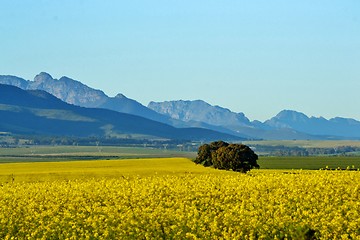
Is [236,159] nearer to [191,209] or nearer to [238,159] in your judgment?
[238,159]

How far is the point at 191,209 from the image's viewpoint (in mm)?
30078

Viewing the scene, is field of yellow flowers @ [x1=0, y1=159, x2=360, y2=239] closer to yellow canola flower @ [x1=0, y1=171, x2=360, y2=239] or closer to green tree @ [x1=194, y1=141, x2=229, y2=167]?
yellow canola flower @ [x1=0, y1=171, x2=360, y2=239]

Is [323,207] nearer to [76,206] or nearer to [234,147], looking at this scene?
[76,206]

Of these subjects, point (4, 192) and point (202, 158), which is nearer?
point (4, 192)

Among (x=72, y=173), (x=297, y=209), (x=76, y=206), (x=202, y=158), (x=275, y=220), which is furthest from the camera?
(x=202, y=158)

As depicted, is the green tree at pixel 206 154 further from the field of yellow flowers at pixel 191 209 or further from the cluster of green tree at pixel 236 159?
the field of yellow flowers at pixel 191 209

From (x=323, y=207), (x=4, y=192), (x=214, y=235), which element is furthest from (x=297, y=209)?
(x=4, y=192)

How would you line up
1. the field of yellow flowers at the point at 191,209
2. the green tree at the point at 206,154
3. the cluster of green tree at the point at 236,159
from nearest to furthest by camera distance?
the field of yellow flowers at the point at 191,209
the cluster of green tree at the point at 236,159
the green tree at the point at 206,154

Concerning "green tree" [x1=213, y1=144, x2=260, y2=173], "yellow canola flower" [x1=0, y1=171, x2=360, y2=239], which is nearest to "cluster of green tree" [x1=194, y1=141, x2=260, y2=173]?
"green tree" [x1=213, y1=144, x2=260, y2=173]

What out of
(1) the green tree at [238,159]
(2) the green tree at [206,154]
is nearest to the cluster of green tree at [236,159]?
(1) the green tree at [238,159]

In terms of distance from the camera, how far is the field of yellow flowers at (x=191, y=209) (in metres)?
26.5

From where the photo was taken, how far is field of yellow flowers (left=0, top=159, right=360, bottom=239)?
87.1 feet

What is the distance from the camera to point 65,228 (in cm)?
2838

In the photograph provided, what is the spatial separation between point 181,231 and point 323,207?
7518 mm
